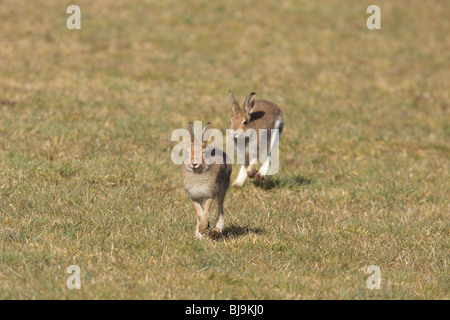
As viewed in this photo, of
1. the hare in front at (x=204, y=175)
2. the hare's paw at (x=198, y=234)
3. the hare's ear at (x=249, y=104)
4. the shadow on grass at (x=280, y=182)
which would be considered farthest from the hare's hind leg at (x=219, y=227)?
the hare's ear at (x=249, y=104)

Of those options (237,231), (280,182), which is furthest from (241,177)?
(237,231)

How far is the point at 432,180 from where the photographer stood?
12352 mm

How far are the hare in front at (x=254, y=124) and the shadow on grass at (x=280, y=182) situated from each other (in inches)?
5.2

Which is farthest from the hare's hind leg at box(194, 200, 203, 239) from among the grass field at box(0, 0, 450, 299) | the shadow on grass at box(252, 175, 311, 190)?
the shadow on grass at box(252, 175, 311, 190)

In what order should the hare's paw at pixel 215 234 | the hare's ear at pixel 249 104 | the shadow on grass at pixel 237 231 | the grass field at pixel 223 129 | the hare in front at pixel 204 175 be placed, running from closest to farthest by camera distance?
1. the grass field at pixel 223 129
2. the hare in front at pixel 204 175
3. the hare's paw at pixel 215 234
4. the shadow on grass at pixel 237 231
5. the hare's ear at pixel 249 104

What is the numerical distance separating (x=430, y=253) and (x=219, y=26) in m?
17.2

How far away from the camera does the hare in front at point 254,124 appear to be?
10.8 metres

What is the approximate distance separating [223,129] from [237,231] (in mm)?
6466

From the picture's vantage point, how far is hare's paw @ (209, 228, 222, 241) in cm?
756

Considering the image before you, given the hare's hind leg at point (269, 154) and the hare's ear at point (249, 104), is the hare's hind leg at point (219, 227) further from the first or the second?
the hare's ear at point (249, 104)

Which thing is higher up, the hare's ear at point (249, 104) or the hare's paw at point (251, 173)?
the hare's ear at point (249, 104)

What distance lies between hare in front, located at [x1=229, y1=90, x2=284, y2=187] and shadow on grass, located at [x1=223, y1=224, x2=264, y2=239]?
2.39m
